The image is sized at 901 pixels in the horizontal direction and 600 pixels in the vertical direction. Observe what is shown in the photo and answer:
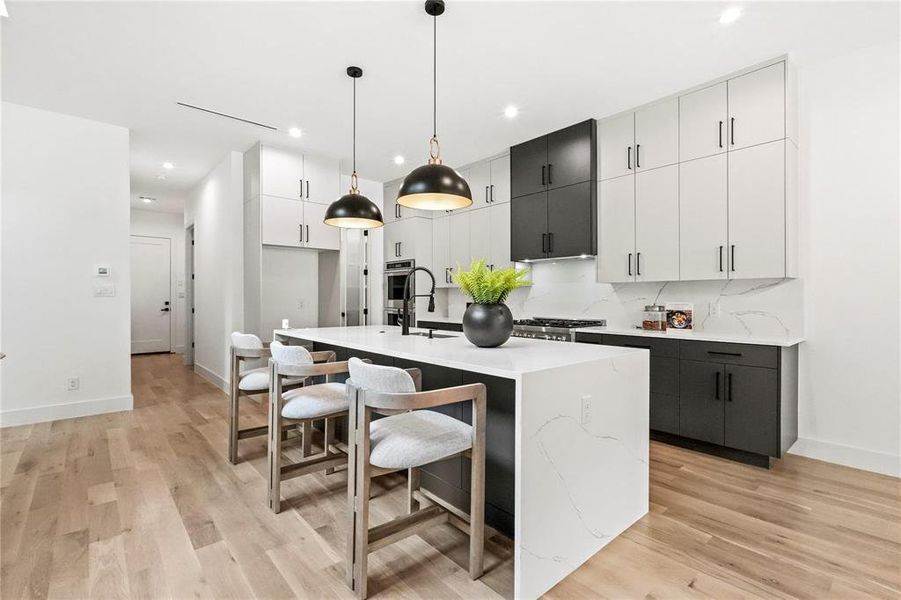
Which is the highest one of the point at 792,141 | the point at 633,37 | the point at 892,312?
the point at 633,37

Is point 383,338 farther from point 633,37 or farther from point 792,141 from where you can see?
point 792,141

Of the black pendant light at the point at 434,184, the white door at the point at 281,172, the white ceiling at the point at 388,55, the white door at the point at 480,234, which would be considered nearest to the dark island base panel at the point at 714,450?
the black pendant light at the point at 434,184

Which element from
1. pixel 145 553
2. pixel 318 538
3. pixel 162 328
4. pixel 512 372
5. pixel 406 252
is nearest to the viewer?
pixel 512 372

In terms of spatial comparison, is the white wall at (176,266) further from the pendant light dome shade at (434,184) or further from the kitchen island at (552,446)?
the pendant light dome shade at (434,184)

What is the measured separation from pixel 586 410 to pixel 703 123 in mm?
2744

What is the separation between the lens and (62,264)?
4012mm

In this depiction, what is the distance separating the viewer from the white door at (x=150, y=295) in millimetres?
8203

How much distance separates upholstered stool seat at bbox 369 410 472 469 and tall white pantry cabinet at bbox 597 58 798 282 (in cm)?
258

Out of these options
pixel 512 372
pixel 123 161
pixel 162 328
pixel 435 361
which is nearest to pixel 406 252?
pixel 123 161

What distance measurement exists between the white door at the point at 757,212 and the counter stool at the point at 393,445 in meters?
2.53

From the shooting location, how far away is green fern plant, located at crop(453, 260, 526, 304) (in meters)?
2.23

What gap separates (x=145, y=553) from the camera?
189 cm

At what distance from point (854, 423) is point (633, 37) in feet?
9.81

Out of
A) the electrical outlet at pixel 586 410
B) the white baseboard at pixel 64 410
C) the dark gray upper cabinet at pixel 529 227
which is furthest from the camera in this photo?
the dark gray upper cabinet at pixel 529 227
